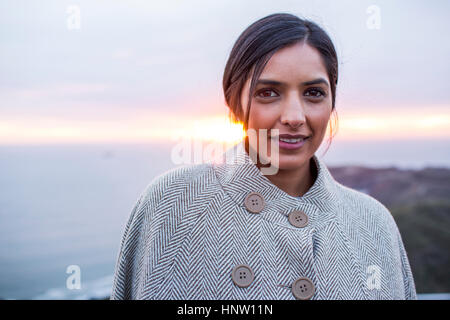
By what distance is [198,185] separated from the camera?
147cm

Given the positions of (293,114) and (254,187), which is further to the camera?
(254,187)

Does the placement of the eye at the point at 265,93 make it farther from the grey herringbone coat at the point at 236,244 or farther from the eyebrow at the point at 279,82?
the grey herringbone coat at the point at 236,244

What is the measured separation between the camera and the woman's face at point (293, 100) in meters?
1.37

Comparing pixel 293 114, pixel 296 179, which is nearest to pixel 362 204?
pixel 296 179

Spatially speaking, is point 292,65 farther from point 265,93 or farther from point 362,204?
point 362,204

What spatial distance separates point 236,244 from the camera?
4.48 feet

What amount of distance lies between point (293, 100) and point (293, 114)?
0.17 feet

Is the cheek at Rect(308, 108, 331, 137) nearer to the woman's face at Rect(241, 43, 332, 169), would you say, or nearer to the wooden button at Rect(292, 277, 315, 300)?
the woman's face at Rect(241, 43, 332, 169)

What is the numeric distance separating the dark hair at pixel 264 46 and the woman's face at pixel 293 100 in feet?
0.09

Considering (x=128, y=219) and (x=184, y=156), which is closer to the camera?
(x=128, y=219)

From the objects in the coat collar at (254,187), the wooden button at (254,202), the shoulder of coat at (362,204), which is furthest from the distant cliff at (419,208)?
the wooden button at (254,202)
